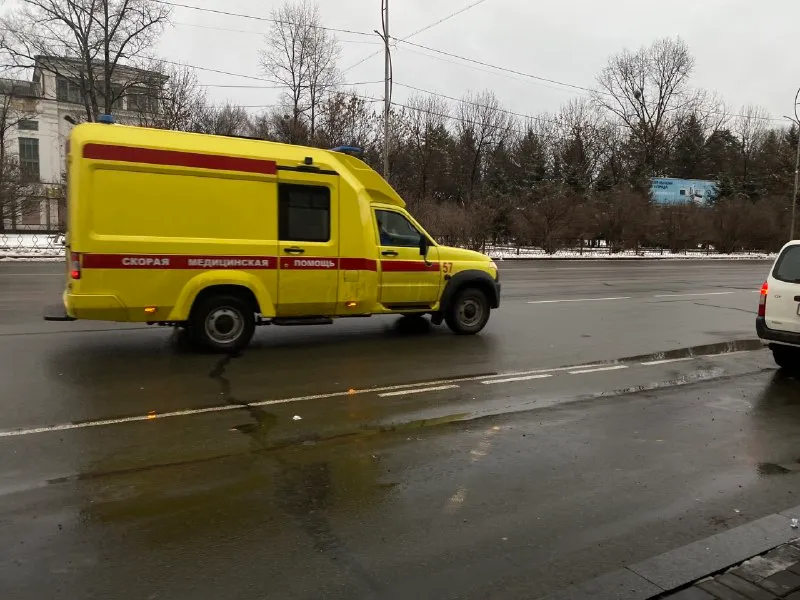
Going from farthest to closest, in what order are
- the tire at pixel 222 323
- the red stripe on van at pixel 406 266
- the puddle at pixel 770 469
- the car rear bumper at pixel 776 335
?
1. the red stripe on van at pixel 406 266
2. the tire at pixel 222 323
3. the car rear bumper at pixel 776 335
4. the puddle at pixel 770 469

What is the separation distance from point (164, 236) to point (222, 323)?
4.51ft

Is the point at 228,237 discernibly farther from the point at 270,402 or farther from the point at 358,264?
the point at 270,402

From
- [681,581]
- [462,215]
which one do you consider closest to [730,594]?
[681,581]

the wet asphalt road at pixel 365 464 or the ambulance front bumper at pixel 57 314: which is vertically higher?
the ambulance front bumper at pixel 57 314

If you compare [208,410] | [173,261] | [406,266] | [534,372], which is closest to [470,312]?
[406,266]

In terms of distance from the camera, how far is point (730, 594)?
2.98m

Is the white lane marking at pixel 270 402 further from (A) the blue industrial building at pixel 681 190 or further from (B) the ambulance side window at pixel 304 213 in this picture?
(A) the blue industrial building at pixel 681 190

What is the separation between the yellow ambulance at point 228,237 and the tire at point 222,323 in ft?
0.05

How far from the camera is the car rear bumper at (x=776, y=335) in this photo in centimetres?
764

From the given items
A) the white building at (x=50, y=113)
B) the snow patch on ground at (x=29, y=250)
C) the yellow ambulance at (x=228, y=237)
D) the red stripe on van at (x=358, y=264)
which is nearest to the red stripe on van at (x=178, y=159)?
the yellow ambulance at (x=228, y=237)

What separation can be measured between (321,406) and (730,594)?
393 cm

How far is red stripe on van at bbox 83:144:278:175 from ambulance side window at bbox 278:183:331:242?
16.0 inches

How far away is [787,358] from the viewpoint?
8.37 meters

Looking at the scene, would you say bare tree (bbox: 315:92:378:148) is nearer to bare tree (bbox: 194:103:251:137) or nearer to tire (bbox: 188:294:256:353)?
bare tree (bbox: 194:103:251:137)
